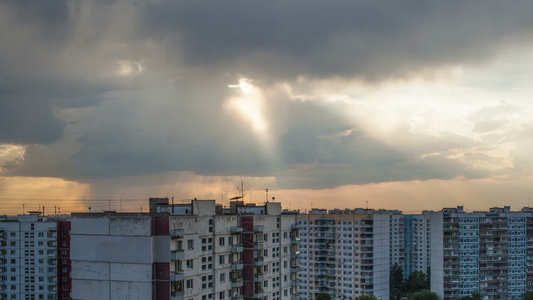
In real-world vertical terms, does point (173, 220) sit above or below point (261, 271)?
above

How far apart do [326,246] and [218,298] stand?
205ft

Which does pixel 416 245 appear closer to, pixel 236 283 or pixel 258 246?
pixel 258 246

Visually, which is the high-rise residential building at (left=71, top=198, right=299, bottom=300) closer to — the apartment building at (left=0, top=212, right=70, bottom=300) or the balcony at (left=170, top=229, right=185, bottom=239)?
the balcony at (left=170, top=229, right=185, bottom=239)

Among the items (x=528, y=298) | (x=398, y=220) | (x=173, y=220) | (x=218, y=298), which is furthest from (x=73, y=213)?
(x=398, y=220)

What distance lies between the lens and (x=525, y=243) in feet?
343

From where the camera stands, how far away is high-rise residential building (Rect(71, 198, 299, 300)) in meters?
36.8

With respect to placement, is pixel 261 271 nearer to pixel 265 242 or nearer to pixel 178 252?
pixel 265 242

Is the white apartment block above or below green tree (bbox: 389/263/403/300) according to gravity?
above

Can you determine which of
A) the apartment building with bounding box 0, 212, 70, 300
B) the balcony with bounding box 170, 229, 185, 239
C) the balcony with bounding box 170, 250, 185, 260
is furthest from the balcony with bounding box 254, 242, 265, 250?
the apartment building with bounding box 0, 212, 70, 300

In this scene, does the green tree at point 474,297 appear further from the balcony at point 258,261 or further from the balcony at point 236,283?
the balcony at point 236,283

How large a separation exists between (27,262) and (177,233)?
163ft

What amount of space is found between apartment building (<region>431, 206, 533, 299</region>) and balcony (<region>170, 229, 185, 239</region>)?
7439 centimetres

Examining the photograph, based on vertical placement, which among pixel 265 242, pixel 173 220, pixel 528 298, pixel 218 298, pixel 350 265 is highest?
pixel 173 220

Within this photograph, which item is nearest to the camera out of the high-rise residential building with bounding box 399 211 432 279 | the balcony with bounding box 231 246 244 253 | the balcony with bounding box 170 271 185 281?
the balcony with bounding box 170 271 185 281
